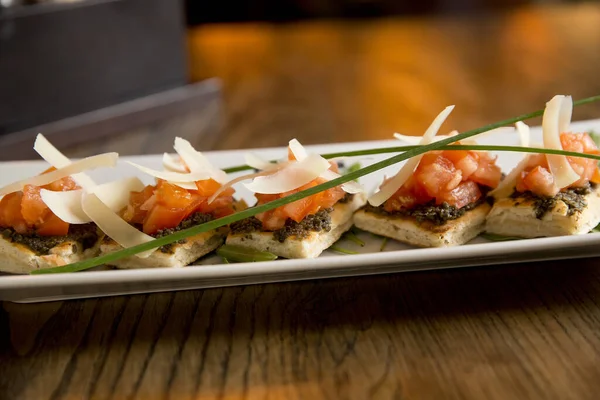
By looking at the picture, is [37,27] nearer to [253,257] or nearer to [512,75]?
[253,257]

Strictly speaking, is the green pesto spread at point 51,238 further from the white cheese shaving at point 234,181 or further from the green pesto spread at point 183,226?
the white cheese shaving at point 234,181

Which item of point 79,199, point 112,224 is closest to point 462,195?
point 112,224

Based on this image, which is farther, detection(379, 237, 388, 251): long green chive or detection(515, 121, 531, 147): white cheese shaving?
detection(515, 121, 531, 147): white cheese shaving

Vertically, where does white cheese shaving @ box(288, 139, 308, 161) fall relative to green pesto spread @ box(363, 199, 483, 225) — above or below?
above

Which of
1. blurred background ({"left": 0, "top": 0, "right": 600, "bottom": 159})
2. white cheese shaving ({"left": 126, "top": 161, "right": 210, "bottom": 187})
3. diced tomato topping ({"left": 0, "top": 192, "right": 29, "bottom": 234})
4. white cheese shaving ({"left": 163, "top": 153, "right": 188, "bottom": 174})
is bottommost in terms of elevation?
blurred background ({"left": 0, "top": 0, "right": 600, "bottom": 159})

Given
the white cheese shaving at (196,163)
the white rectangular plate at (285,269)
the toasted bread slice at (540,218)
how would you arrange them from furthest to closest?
the white cheese shaving at (196,163) < the toasted bread slice at (540,218) < the white rectangular plate at (285,269)

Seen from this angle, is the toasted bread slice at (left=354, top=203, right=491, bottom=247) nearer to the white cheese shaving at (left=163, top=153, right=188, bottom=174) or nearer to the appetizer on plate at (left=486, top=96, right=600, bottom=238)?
the appetizer on plate at (left=486, top=96, right=600, bottom=238)

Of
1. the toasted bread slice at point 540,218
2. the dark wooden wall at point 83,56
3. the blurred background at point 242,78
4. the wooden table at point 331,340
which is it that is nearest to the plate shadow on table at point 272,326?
the wooden table at point 331,340

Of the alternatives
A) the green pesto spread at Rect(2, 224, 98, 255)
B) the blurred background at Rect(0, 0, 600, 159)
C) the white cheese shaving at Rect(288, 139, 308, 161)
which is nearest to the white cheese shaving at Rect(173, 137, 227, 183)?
the white cheese shaving at Rect(288, 139, 308, 161)
